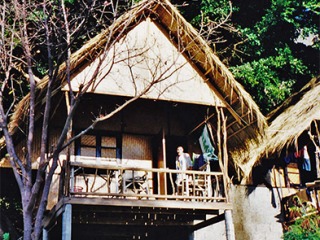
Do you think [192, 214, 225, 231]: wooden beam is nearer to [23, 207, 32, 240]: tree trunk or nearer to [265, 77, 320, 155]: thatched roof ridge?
[265, 77, 320, 155]: thatched roof ridge

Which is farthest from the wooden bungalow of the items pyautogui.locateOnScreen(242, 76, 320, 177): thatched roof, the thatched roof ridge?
the thatched roof ridge

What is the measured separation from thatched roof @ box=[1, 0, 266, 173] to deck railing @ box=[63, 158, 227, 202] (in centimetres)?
146

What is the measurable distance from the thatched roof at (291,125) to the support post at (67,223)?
479 cm

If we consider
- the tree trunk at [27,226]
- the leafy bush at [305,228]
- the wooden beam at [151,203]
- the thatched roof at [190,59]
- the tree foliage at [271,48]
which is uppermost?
the tree foliage at [271,48]

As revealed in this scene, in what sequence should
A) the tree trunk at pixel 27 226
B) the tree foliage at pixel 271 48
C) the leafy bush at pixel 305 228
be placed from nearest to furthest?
1. the tree trunk at pixel 27 226
2. the leafy bush at pixel 305 228
3. the tree foliage at pixel 271 48

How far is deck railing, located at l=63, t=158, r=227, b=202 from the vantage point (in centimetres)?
966

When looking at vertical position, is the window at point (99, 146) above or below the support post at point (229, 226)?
above

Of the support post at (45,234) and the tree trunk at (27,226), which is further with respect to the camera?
the support post at (45,234)

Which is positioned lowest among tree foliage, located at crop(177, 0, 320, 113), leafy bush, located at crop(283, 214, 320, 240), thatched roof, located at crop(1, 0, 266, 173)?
leafy bush, located at crop(283, 214, 320, 240)

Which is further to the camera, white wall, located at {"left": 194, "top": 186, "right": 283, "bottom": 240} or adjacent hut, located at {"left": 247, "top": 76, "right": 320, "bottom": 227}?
white wall, located at {"left": 194, "top": 186, "right": 283, "bottom": 240}

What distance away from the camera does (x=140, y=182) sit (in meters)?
11.1

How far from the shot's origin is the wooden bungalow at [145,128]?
10.0 meters

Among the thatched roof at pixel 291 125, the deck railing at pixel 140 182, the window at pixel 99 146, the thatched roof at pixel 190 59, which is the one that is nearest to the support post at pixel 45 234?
the deck railing at pixel 140 182

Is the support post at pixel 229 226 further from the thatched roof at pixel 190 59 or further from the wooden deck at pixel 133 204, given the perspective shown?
the thatched roof at pixel 190 59
